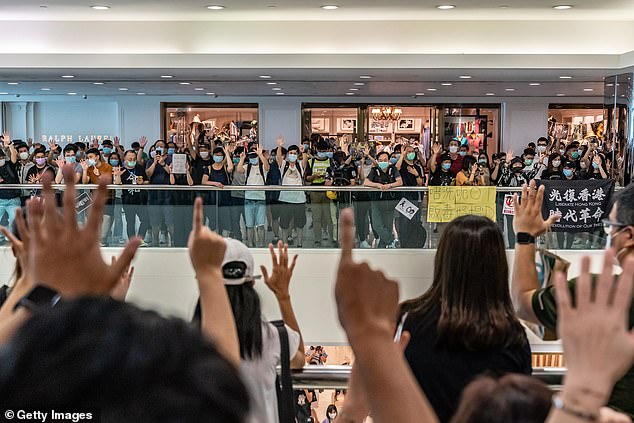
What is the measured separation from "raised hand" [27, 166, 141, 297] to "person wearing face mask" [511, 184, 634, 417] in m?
1.05

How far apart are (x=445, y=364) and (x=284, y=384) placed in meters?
0.49

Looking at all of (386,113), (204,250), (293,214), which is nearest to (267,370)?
(204,250)

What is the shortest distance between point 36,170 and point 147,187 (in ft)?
10.1

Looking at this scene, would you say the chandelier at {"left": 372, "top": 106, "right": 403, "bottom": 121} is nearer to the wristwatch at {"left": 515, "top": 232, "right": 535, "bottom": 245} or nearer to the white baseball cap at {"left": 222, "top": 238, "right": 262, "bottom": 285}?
the wristwatch at {"left": 515, "top": 232, "right": 535, "bottom": 245}

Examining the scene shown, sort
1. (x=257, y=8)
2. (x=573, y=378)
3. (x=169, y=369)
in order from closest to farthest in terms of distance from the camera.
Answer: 1. (x=169, y=369)
2. (x=573, y=378)
3. (x=257, y=8)

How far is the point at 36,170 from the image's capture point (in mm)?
11195

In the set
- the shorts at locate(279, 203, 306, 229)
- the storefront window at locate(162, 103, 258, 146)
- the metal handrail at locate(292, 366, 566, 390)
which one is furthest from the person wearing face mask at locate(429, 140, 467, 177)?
the metal handrail at locate(292, 366, 566, 390)

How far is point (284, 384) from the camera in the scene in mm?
2311

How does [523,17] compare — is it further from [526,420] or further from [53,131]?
[53,131]

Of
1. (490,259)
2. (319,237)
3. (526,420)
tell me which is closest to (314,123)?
(319,237)

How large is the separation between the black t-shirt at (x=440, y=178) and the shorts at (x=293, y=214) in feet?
9.06

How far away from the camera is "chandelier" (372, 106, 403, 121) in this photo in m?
17.4

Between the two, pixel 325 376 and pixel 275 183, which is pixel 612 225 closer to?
pixel 325 376

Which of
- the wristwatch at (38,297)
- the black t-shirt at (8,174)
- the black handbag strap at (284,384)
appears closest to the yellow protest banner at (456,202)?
the black t-shirt at (8,174)
